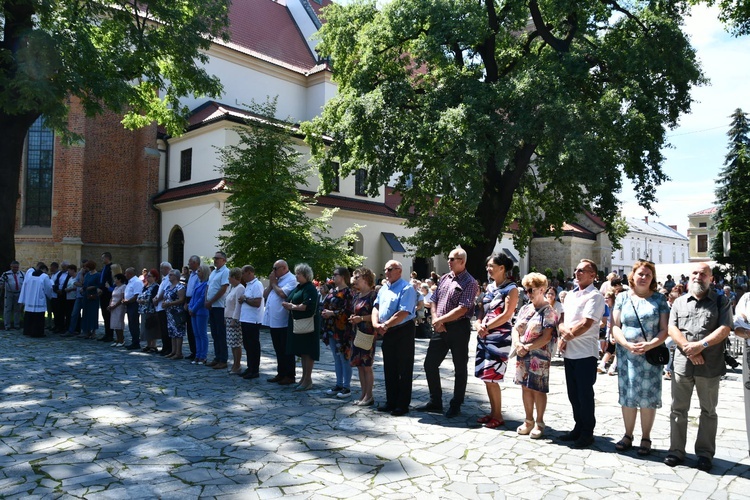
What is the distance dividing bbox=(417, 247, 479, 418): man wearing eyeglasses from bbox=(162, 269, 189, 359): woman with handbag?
5.45 m

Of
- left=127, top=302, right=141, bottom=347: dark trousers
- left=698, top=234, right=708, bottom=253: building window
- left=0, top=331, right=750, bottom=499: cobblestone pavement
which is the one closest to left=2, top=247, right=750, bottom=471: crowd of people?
left=0, top=331, right=750, bottom=499: cobblestone pavement

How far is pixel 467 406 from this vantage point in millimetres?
7395

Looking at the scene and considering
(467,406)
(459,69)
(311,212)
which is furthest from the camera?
(311,212)

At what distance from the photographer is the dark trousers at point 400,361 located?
6.85m

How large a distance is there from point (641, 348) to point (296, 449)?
3290mm

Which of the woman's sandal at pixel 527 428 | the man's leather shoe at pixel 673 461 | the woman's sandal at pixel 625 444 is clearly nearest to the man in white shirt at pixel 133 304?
the woman's sandal at pixel 527 428

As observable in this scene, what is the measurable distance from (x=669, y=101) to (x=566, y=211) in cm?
577

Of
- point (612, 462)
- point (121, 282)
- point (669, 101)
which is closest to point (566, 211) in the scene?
point (669, 101)

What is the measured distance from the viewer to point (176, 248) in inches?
1089

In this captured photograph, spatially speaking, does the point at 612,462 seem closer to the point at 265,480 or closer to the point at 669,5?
the point at 265,480

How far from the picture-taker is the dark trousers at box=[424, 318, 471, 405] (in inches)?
260

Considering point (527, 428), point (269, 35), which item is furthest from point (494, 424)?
point (269, 35)

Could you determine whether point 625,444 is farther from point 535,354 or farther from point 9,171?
point 9,171

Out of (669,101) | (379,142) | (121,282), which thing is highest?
(669,101)
